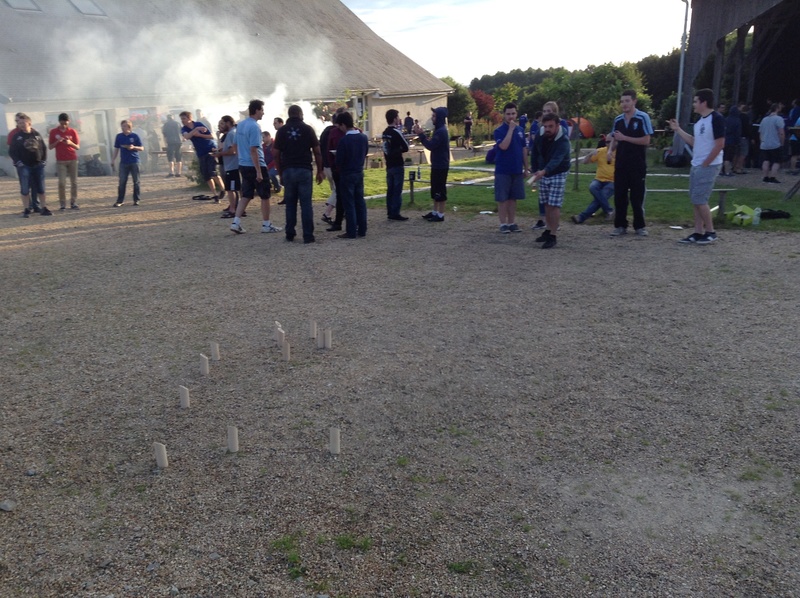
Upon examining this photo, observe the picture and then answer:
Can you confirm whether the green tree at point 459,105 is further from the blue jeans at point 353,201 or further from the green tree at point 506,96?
the blue jeans at point 353,201

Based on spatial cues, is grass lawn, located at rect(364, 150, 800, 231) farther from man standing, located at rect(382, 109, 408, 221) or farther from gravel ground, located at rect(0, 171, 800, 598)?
gravel ground, located at rect(0, 171, 800, 598)

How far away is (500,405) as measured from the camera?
4.86m

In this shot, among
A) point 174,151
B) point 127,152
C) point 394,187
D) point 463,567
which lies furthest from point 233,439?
point 174,151

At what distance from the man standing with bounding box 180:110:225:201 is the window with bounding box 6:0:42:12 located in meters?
16.9

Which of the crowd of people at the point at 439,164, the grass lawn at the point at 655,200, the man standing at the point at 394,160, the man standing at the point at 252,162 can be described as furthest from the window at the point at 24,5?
the man standing at the point at 394,160

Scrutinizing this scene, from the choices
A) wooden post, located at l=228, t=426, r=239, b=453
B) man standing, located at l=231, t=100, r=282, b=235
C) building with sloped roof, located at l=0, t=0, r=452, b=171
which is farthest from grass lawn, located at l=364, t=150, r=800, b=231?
building with sloped roof, located at l=0, t=0, r=452, b=171

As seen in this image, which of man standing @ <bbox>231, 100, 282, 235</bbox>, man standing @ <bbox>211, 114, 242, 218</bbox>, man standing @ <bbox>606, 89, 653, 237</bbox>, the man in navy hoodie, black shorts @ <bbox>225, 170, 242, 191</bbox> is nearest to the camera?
man standing @ <bbox>606, 89, 653, 237</bbox>

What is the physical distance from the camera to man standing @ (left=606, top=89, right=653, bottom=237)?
9.55m

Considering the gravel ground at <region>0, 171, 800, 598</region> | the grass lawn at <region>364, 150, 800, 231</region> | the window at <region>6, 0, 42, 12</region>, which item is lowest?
the gravel ground at <region>0, 171, 800, 598</region>

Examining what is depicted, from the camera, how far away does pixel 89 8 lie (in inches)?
1158

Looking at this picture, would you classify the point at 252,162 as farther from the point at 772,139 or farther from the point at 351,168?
the point at 772,139

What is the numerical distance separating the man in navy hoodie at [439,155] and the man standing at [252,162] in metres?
2.65

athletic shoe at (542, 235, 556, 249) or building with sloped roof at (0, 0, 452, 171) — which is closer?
athletic shoe at (542, 235, 556, 249)

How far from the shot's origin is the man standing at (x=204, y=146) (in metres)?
14.8
